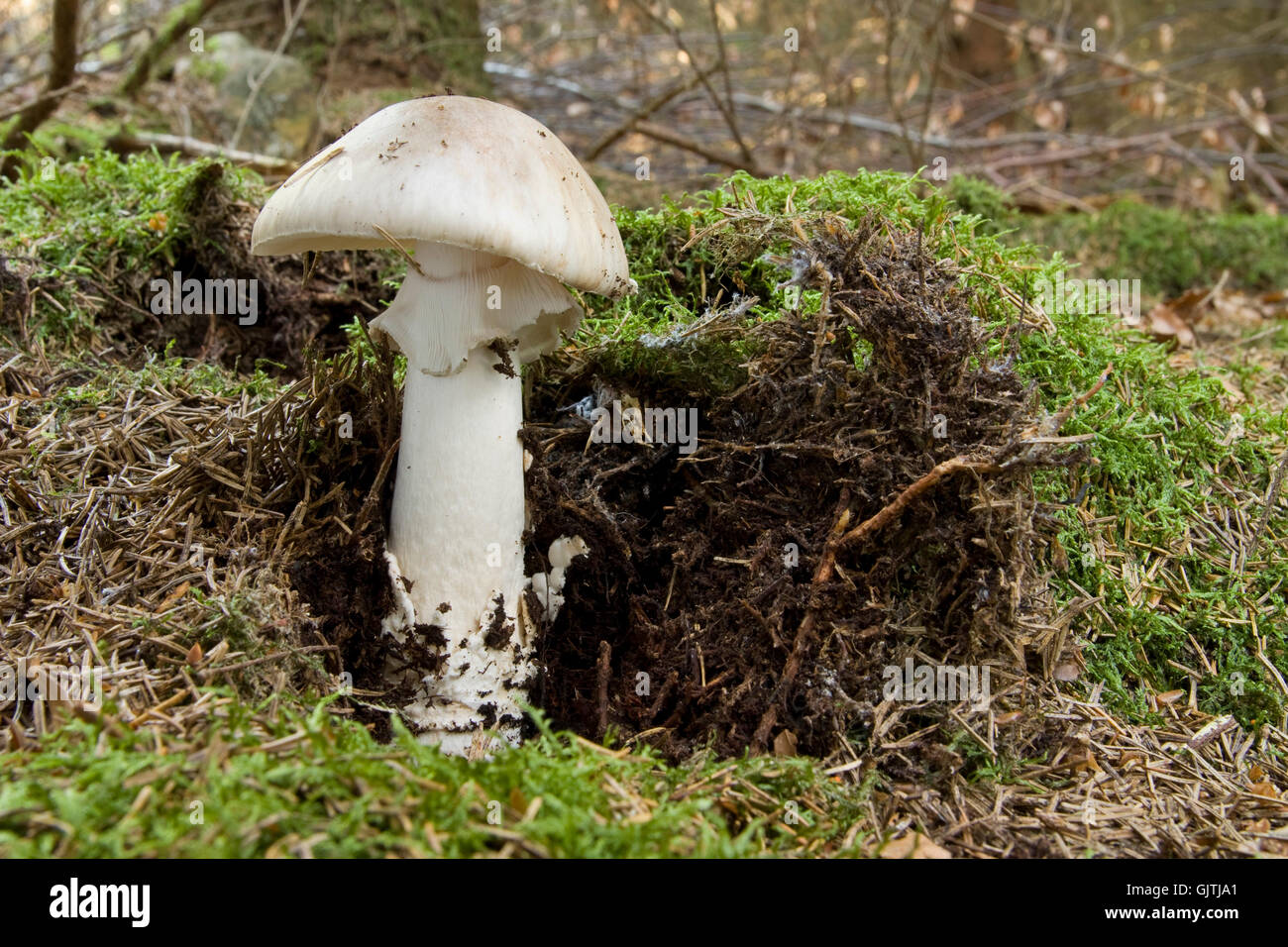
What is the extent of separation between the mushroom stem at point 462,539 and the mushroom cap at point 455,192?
522 millimetres

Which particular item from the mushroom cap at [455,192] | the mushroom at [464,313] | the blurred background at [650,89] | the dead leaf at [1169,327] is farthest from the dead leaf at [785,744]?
the blurred background at [650,89]

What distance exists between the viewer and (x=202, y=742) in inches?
71.4

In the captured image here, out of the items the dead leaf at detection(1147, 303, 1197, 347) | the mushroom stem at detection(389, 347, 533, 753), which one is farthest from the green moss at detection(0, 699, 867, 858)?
the dead leaf at detection(1147, 303, 1197, 347)

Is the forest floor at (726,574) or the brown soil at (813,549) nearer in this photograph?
the forest floor at (726,574)

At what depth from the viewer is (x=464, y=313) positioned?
2.55m

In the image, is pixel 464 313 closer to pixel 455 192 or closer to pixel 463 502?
pixel 455 192

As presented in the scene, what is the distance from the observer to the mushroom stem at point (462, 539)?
8.80ft

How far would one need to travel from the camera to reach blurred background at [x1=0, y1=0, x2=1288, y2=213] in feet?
20.4

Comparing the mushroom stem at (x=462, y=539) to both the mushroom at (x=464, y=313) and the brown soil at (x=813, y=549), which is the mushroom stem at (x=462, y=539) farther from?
the brown soil at (x=813, y=549)

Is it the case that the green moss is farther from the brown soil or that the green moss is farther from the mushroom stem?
the mushroom stem

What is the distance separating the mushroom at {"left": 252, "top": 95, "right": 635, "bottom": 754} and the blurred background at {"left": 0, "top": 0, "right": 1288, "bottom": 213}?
2.50m
